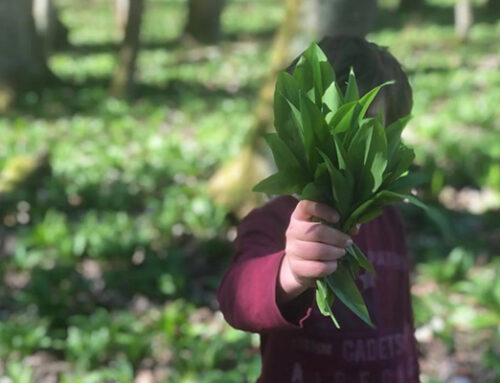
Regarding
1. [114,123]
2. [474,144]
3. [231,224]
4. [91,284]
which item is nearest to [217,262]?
[231,224]

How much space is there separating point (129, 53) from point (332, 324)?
726 cm

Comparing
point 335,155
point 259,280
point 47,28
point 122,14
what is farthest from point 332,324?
point 122,14

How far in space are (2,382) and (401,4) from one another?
15.3 metres

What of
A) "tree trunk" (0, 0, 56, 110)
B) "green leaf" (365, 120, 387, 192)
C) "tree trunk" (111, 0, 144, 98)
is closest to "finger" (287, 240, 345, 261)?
"green leaf" (365, 120, 387, 192)

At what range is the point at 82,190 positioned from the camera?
5.36m

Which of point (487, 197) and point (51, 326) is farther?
point (487, 197)

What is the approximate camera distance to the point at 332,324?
5.05ft

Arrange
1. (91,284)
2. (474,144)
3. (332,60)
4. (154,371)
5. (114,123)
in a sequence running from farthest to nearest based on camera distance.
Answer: (114,123), (474,144), (91,284), (154,371), (332,60)

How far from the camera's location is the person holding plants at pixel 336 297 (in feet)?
4.25

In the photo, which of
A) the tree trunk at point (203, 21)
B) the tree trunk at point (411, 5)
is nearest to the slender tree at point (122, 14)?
the tree trunk at point (203, 21)

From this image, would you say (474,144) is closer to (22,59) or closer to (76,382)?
(76,382)

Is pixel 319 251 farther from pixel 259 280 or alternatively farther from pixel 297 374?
pixel 297 374

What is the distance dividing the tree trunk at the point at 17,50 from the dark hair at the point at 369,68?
7440 millimetres

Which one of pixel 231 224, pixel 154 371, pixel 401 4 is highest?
pixel 401 4
